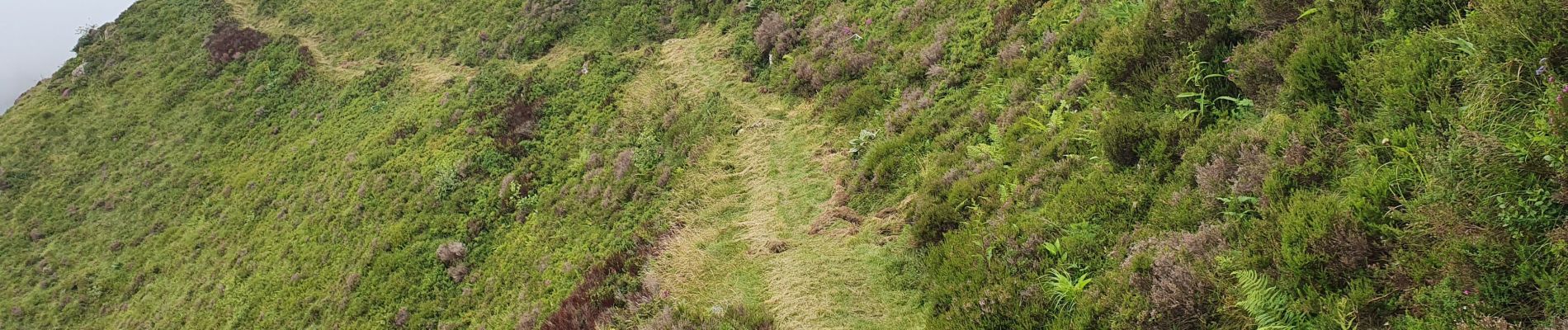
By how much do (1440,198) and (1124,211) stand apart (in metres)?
2.84

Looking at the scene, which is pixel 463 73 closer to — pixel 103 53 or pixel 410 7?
pixel 410 7

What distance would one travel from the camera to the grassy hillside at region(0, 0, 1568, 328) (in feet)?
17.0

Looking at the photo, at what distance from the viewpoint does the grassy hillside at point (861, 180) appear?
5184 mm

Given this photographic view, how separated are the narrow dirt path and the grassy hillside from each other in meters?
0.07

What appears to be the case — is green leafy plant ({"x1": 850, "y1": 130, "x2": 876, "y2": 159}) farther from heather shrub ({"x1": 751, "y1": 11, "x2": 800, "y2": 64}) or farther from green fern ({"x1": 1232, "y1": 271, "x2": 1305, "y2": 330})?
green fern ({"x1": 1232, "y1": 271, "x2": 1305, "y2": 330})

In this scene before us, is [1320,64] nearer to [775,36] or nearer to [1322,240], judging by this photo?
[1322,240]

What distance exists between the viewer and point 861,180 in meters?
11.7

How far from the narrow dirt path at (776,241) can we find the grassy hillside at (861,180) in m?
0.07

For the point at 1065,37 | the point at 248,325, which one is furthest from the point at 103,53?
the point at 1065,37

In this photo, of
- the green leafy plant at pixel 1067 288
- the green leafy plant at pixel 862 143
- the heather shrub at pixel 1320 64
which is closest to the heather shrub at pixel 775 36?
the green leafy plant at pixel 862 143

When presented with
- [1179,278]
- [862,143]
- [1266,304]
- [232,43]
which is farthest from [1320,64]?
[232,43]

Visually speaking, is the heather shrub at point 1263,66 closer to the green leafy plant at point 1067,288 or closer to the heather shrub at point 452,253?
the green leafy plant at point 1067,288

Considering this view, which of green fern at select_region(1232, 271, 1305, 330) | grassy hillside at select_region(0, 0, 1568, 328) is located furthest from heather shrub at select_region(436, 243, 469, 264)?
green fern at select_region(1232, 271, 1305, 330)

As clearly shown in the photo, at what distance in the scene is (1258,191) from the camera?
639cm
